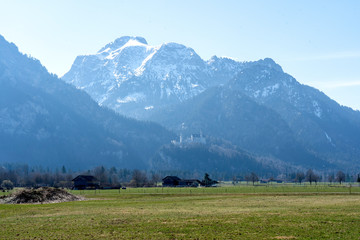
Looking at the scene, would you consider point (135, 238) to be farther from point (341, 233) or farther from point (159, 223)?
point (341, 233)

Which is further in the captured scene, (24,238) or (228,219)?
(228,219)

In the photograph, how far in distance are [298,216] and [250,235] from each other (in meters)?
15.7

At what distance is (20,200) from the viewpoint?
93875 millimetres

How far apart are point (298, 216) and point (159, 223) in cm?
1719

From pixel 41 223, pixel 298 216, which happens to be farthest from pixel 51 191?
pixel 298 216

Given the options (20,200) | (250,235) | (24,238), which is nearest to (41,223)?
(24,238)

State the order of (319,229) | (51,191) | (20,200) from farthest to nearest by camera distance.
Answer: (51,191)
(20,200)
(319,229)

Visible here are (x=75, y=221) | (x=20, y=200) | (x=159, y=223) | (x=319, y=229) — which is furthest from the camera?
(x=20, y=200)

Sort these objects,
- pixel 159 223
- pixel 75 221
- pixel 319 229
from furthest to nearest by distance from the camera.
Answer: pixel 75 221, pixel 159 223, pixel 319 229

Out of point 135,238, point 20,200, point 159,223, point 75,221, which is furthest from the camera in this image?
point 20,200

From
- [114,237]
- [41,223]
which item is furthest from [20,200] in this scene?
[114,237]

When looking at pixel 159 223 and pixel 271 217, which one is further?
pixel 271 217

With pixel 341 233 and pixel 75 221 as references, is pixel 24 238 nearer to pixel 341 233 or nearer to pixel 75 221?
pixel 75 221

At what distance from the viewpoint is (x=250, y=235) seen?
4159cm
